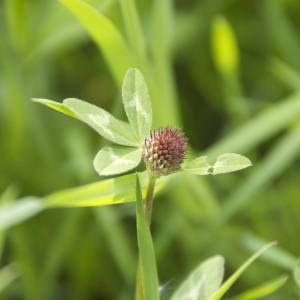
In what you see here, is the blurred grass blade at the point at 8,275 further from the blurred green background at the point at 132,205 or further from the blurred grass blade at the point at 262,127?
the blurred grass blade at the point at 262,127

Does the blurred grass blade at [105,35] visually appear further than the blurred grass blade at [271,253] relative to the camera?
No

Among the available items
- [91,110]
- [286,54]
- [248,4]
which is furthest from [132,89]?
[248,4]

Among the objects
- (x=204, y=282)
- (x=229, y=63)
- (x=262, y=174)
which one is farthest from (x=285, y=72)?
(x=204, y=282)

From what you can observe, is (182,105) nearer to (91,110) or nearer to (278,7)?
(278,7)

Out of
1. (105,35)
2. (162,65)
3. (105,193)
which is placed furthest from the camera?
(162,65)

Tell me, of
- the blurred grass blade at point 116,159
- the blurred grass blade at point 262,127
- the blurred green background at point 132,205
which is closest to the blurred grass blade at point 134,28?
the blurred green background at point 132,205

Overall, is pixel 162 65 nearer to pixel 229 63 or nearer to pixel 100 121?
pixel 229 63

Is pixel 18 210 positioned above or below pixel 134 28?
below
